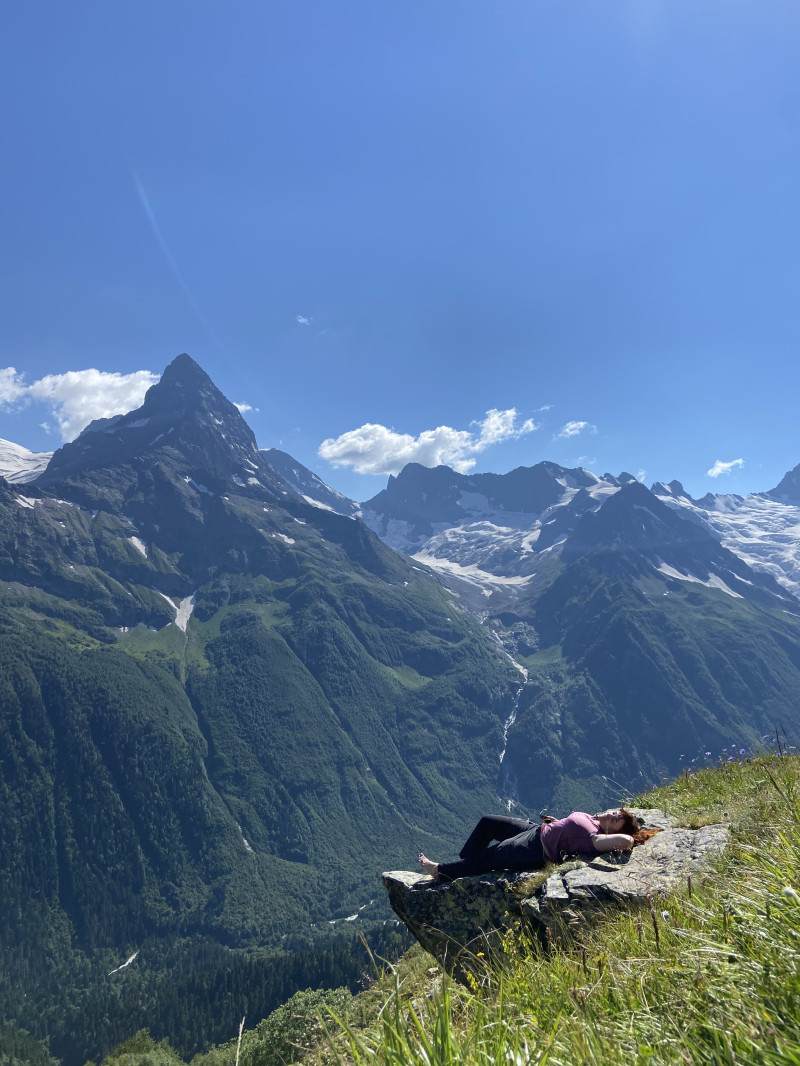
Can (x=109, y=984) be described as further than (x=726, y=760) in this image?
Yes

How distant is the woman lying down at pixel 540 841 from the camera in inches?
311

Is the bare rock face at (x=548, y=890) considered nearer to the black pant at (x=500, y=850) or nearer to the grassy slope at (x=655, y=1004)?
the black pant at (x=500, y=850)

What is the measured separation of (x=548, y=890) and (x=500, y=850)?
7.84 feet

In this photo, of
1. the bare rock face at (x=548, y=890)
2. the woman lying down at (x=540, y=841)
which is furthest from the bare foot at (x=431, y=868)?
the bare rock face at (x=548, y=890)

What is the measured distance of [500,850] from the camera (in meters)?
9.21

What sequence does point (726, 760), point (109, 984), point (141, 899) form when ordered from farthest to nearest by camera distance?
point (141, 899) < point (109, 984) < point (726, 760)

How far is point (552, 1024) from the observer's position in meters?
2.63

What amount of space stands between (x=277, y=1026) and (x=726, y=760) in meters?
26.6

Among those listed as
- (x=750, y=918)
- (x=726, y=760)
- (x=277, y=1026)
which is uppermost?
(x=750, y=918)

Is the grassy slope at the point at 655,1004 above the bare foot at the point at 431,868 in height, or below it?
above

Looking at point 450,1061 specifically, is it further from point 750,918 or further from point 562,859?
point 562,859

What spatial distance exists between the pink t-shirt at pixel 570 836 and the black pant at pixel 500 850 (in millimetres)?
180

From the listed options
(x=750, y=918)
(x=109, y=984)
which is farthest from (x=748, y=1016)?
(x=109, y=984)

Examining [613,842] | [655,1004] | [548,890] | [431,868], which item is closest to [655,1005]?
[655,1004]
